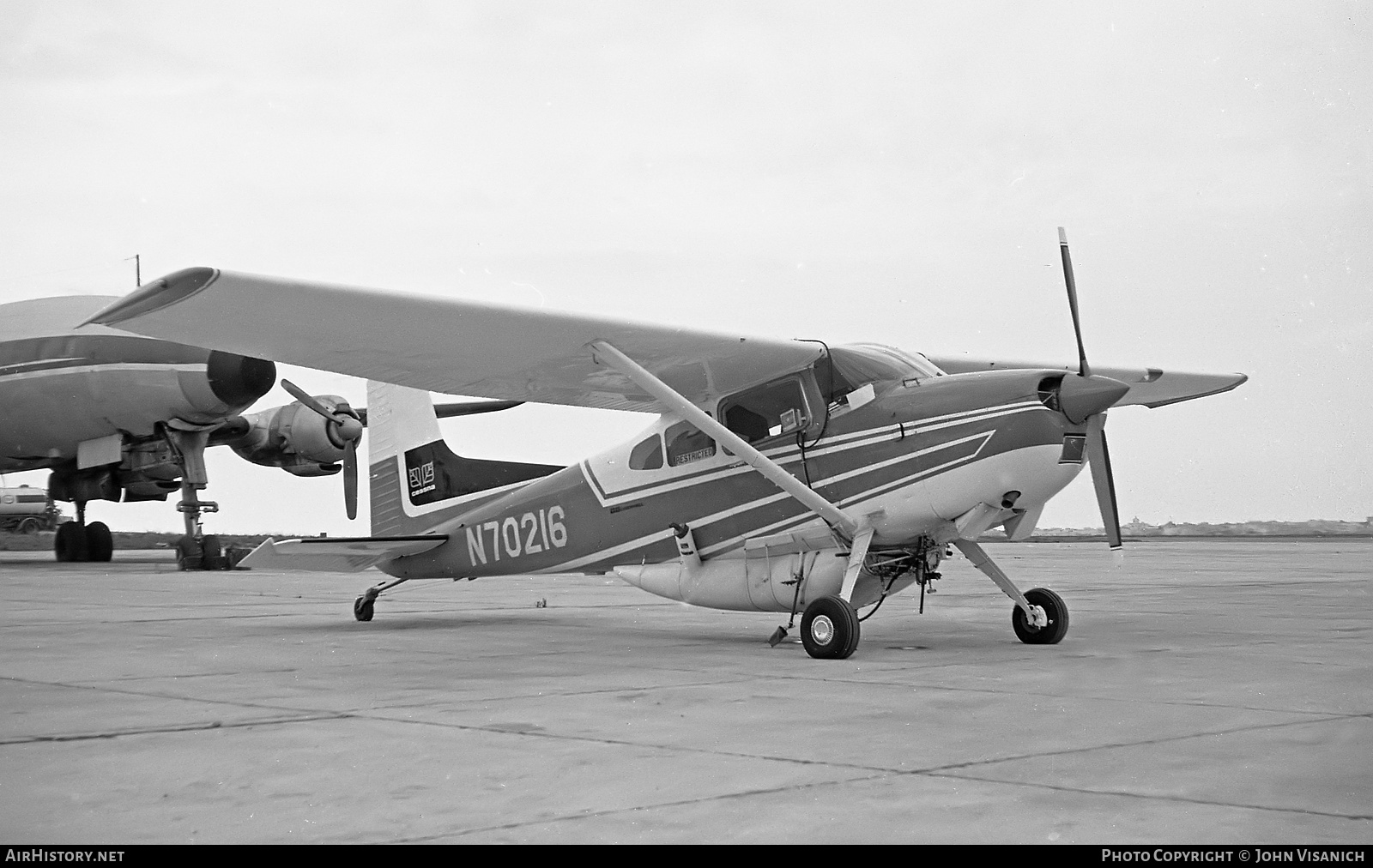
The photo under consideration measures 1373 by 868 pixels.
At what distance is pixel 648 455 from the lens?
35.4 feet

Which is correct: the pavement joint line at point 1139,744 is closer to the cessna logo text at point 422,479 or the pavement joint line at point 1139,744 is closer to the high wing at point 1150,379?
the high wing at point 1150,379

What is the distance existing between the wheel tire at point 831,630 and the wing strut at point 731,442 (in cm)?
84

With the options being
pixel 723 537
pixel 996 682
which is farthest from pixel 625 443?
pixel 996 682

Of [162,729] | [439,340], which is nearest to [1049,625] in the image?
[439,340]

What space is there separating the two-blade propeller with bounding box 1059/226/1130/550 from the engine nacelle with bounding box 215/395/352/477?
75.6ft

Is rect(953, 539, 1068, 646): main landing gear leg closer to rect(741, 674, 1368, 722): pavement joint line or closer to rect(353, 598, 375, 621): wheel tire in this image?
rect(741, 674, 1368, 722): pavement joint line

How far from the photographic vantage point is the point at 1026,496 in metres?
8.49

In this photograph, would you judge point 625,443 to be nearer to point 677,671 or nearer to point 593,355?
point 593,355

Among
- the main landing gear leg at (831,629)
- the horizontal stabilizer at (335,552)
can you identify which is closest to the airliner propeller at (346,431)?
the horizontal stabilizer at (335,552)

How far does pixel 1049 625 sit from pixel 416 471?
6831 millimetres

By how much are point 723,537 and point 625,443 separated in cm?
149

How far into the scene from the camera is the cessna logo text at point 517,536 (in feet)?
37.4

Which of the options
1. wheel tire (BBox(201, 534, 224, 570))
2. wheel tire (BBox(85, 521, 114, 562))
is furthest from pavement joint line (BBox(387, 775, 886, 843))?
wheel tire (BBox(85, 521, 114, 562))

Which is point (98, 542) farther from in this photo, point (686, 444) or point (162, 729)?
point (162, 729)
